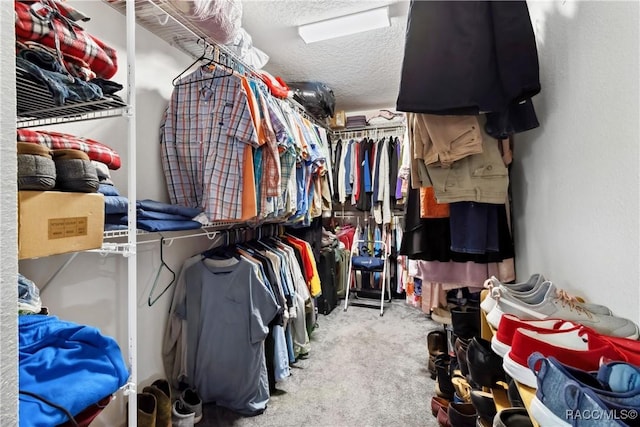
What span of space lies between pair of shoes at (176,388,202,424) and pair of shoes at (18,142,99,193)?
1302mm

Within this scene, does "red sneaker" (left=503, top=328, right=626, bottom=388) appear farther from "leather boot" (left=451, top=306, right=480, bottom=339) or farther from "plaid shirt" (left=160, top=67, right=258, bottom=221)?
"plaid shirt" (left=160, top=67, right=258, bottom=221)

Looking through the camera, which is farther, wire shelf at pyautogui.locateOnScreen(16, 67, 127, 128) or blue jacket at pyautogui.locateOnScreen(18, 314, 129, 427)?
wire shelf at pyautogui.locateOnScreen(16, 67, 127, 128)

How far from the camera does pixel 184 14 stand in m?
1.34

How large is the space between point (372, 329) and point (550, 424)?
2352mm

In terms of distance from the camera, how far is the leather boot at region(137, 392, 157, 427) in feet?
4.09

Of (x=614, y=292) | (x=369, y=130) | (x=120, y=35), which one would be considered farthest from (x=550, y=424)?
(x=369, y=130)

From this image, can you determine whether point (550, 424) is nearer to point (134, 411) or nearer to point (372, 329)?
point (134, 411)

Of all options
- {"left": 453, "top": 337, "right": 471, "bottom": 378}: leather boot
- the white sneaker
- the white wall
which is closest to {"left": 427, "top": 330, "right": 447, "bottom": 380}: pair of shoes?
{"left": 453, "top": 337, "right": 471, "bottom": 378}: leather boot

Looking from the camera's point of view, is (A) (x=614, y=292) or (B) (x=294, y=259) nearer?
(A) (x=614, y=292)

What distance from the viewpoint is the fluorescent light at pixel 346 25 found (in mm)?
1938

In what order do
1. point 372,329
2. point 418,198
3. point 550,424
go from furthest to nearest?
point 372,329
point 418,198
point 550,424

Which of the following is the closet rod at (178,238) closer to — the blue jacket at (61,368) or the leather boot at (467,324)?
the blue jacket at (61,368)

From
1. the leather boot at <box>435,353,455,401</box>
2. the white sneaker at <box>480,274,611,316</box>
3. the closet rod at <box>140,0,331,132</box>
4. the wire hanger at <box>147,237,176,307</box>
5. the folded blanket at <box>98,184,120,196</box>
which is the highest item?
the closet rod at <box>140,0,331,132</box>

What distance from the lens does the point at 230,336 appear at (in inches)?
64.9
